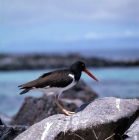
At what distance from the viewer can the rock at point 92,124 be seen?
181 inches

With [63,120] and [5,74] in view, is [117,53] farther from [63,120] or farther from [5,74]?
[63,120]

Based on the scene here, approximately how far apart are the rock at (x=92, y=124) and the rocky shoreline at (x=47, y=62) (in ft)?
25.1

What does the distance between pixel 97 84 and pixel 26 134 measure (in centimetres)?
876

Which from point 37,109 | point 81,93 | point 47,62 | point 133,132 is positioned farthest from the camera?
point 47,62

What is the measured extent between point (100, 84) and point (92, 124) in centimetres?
865

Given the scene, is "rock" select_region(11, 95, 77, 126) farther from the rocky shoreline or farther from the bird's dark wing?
the rocky shoreline

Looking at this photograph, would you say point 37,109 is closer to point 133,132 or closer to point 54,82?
point 54,82

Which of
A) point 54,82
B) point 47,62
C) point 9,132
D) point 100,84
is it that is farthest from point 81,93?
point 9,132

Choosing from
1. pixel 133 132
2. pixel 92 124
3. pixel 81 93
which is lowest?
pixel 81 93

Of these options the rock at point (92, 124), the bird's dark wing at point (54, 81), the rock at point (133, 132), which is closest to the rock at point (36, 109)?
the bird's dark wing at point (54, 81)

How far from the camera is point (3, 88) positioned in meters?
11.6

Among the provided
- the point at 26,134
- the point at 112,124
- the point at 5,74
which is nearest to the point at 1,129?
the point at 26,134

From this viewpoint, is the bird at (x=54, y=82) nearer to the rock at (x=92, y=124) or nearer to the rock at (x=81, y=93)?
the rock at (x=92, y=124)

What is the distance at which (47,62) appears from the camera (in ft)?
44.0
